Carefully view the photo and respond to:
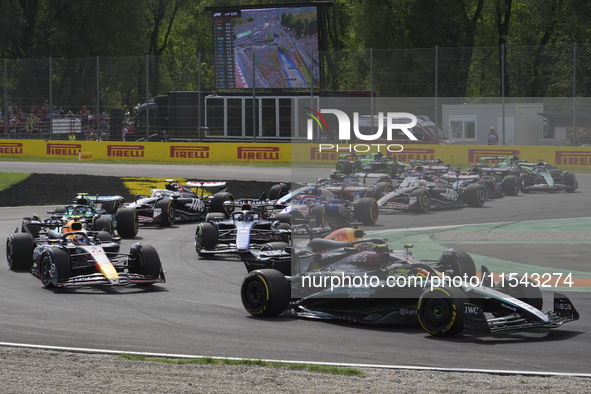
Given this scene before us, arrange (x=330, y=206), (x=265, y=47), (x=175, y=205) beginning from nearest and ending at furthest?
(x=330, y=206), (x=175, y=205), (x=265, y=47)

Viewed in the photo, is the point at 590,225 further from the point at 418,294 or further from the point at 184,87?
the point at 184,87

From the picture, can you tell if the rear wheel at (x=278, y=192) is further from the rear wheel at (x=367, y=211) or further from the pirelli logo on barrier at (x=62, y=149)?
the pirelli logo on barrier at (x=62, y=149)

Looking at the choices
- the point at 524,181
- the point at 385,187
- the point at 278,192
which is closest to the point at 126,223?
the point at 278,192

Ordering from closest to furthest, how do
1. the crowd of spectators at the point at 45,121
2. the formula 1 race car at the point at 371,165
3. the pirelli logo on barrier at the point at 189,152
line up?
the formula 1 race car at the point at 371,165 < the pirelli logo on barrier at the point at 189,152 < the crowd of spectators at the point at 45,121

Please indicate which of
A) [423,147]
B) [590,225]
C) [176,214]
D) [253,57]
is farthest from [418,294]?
[253,57]

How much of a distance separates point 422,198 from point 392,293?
8.43 m

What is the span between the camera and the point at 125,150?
3111cm

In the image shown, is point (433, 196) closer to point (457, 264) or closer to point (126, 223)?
point (126, 223)

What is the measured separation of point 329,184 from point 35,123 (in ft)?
60.8

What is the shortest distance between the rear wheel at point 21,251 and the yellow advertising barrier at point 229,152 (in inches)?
432

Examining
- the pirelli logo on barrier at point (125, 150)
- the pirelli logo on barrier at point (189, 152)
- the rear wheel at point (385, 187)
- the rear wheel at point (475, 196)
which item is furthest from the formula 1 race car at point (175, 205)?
the pirelli logo on barrier at point (125, 150)

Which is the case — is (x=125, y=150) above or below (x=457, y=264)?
above

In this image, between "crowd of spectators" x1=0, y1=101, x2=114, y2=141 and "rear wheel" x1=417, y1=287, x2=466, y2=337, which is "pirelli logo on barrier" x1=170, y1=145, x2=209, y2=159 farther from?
"rear wheel" x1=417, y1=287, x2=466, y2=337

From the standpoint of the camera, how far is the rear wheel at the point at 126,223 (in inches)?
631
